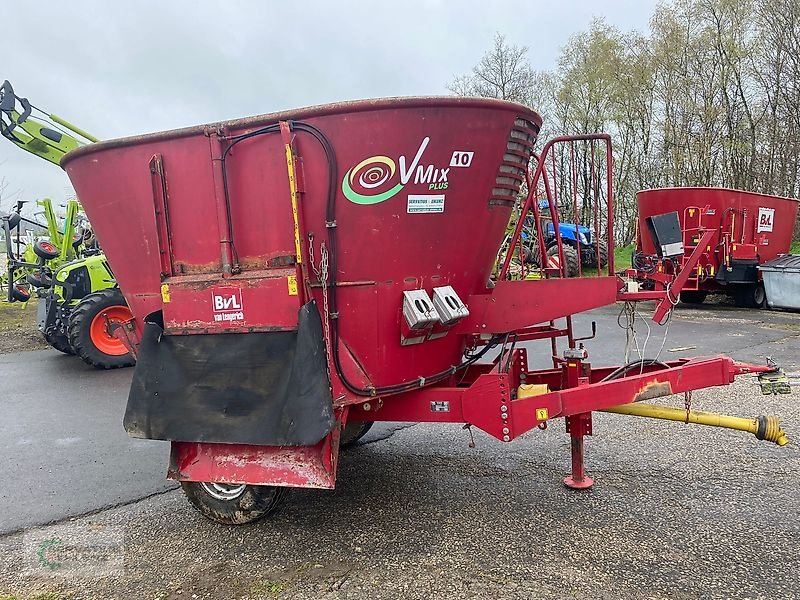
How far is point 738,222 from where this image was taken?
12477 millimetres

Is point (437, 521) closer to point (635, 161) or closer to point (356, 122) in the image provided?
point (356, 122)

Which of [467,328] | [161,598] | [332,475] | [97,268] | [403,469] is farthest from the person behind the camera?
[97,268]

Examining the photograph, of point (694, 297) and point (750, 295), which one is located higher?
point (750, 295)

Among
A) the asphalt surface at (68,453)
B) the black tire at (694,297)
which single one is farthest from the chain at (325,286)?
the black tire at (694,297)

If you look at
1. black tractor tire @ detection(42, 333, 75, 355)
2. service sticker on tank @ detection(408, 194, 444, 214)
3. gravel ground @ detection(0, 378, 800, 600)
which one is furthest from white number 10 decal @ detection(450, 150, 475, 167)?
black tractor tire @ detection(42, 333, 75, 355)

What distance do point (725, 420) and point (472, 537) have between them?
4.85ft

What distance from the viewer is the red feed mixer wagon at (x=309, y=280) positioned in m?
2.99

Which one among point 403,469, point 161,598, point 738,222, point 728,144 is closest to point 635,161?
point 728,144

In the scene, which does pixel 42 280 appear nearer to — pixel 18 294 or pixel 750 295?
pixel 18 294

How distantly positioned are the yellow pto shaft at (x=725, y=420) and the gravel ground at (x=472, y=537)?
536mm

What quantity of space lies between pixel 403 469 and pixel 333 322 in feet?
5.52

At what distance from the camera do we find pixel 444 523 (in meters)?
3.48

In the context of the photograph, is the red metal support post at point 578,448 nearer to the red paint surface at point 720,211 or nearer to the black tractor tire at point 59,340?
the black tractor tire at point 59,340

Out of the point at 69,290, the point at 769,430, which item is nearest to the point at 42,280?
the point at 69,290
